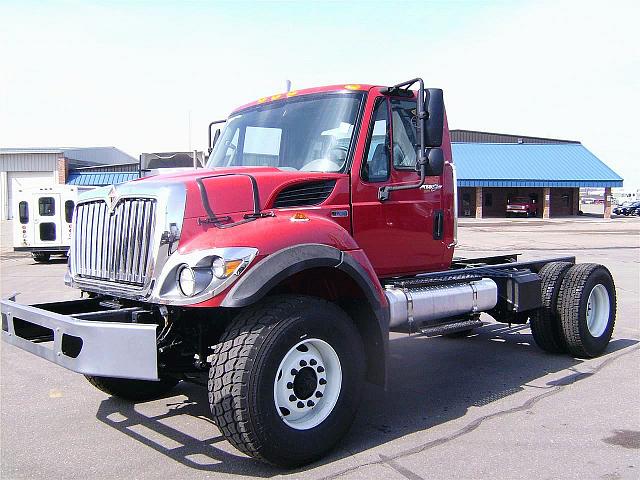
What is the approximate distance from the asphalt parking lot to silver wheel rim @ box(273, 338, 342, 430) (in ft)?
1.07

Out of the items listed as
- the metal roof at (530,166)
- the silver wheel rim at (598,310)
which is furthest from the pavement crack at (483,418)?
the metal roof at (530,166)

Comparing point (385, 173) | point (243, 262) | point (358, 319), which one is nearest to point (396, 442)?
point (358, 319)

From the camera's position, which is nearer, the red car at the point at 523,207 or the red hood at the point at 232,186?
the red hood at the point at 232,186

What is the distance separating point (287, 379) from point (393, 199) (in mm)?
1974

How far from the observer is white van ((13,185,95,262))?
1931 centimetres

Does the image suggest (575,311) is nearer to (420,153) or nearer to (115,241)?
(420,153)

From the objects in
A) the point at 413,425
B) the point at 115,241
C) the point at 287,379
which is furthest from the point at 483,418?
the point at 115,241

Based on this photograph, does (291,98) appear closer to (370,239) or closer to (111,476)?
(370,239)

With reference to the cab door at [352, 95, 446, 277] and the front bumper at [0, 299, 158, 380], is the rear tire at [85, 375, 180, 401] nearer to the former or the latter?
the front bumper at [0, 299, 158, 380]

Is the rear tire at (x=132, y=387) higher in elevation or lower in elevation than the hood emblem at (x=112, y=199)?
lower

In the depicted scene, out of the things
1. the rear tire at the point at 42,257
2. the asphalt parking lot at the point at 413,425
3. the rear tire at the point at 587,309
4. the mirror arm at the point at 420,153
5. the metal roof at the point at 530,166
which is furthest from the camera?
the metal roof at the point at 530,166

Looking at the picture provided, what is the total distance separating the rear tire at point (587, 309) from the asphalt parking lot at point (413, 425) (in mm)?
189

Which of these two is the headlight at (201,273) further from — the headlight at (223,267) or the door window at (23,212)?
the door window at (23,212)

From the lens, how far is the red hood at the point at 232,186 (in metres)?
4.12
